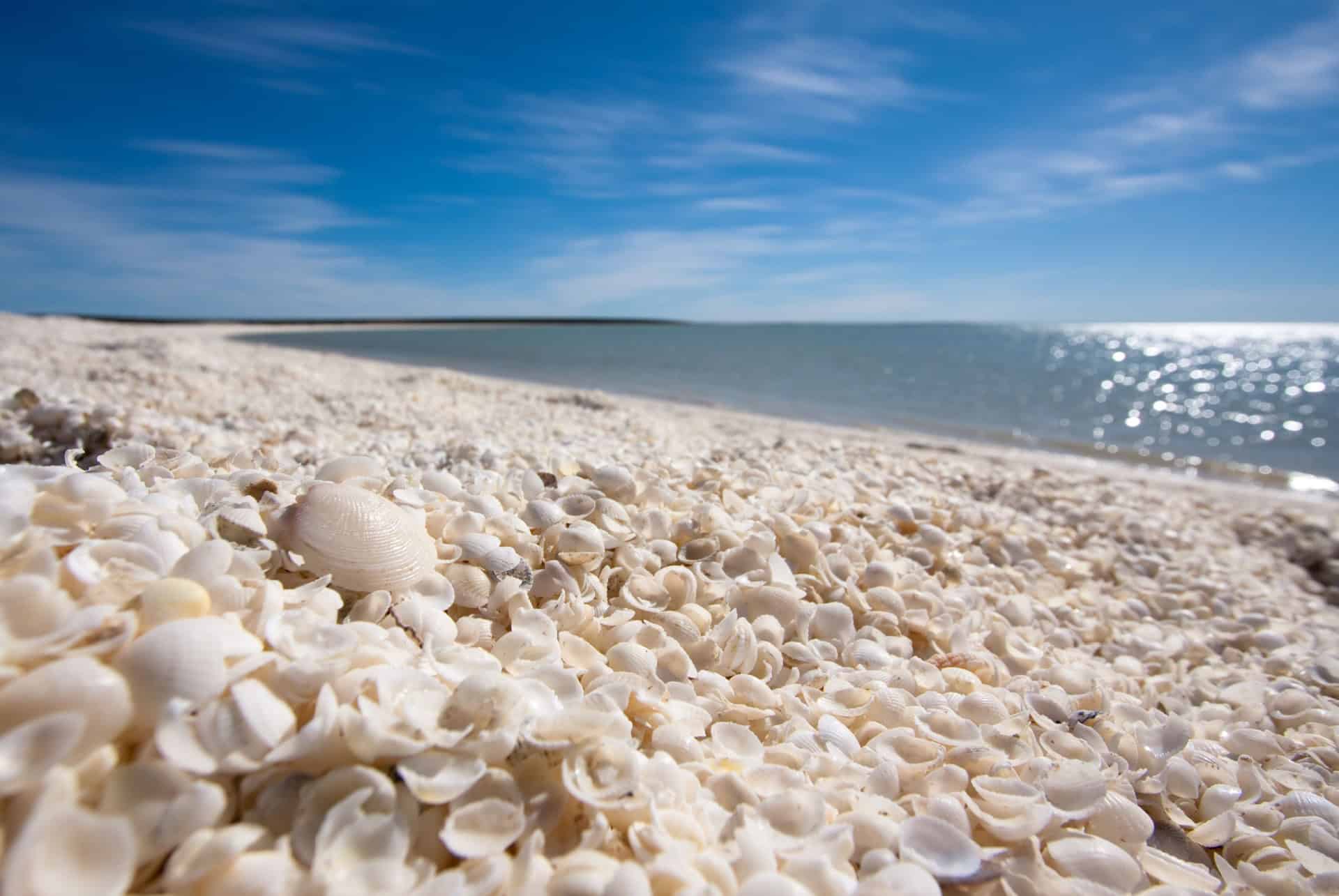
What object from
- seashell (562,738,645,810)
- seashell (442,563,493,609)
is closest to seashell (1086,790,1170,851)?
seashell (562,738,645,810)

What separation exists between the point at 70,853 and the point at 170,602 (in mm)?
394

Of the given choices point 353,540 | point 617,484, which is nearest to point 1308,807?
point 617,484

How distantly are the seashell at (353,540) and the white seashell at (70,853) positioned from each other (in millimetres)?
685

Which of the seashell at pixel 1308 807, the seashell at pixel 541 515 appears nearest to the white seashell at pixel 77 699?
the seashell at pixel 541 515

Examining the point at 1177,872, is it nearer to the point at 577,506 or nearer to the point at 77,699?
the point at 577,506

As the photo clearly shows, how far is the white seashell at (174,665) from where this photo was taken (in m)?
1.04

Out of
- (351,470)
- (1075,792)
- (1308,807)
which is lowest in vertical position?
(1308,807)

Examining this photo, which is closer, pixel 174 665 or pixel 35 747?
pixel 35 747

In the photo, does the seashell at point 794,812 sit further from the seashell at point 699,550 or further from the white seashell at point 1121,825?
the seashell at point 699,550

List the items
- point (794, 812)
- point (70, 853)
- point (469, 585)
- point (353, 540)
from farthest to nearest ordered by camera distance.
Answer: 1. point (469, 585)
2. point (353, 540)
3. point (794, 812)
4. point (70, 853)

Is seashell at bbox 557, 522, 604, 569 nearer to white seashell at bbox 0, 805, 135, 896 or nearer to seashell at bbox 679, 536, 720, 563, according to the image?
seashell at bbox 679, 536, 720, 563

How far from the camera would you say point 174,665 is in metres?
1.07

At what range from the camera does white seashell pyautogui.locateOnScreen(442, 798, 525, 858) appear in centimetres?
109

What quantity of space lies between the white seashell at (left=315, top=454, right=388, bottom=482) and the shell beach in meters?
0.02
